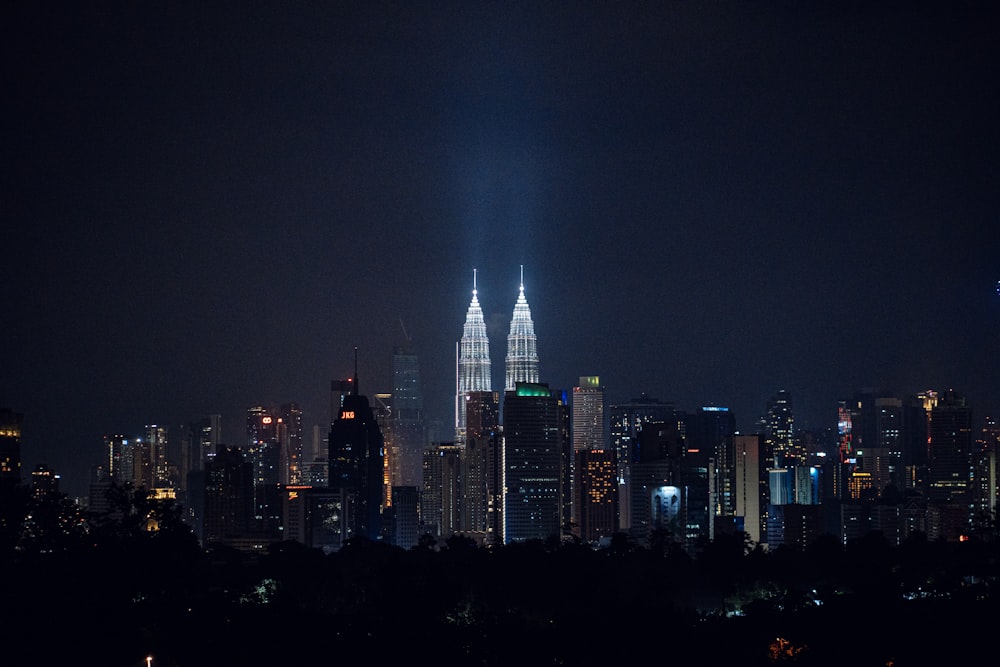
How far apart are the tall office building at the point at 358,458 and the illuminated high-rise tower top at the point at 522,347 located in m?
8.99

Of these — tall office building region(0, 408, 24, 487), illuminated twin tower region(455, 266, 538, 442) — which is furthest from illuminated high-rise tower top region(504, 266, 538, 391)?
tall office building region(0, 408, 24, 487)

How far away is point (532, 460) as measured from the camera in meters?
83.1

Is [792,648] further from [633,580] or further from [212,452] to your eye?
[212,452]

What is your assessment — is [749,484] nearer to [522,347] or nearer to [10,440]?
[522,347]

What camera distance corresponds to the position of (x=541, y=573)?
4091cm

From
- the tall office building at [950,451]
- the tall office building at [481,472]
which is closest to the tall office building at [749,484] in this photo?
the tall office building at [950,451]

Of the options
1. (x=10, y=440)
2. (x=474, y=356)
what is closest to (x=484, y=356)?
(x=474, y=356)

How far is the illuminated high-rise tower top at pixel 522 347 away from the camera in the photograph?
9231cm

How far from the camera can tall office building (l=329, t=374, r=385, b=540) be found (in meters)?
85.1

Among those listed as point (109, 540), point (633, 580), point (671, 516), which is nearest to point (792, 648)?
point (109, 540)

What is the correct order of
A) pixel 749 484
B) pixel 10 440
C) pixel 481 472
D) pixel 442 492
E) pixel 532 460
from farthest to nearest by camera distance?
pixel 442 492 < pixel 481 472 < pixel 749 484 < pixel 532 460 < pixel 10 440

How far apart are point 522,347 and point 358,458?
1230 cm

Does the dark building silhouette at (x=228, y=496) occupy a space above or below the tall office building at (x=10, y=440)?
below

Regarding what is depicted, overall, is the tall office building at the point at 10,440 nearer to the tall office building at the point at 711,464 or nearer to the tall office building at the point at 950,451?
the tall office building at the point at 711,464
